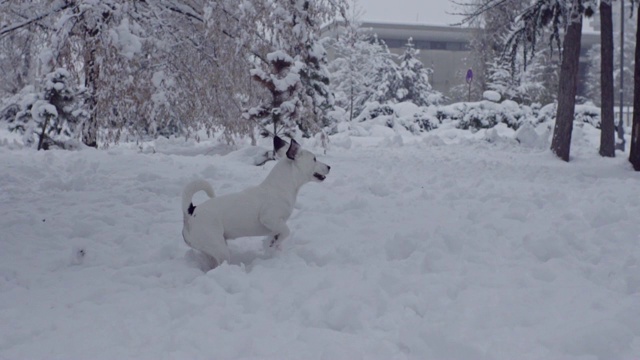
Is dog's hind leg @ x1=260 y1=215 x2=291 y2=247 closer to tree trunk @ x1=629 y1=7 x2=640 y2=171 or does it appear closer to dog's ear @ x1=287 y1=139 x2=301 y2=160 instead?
dog's ear @ x1=287 y1=139 x2=301 y2=160

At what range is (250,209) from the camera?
4.60m

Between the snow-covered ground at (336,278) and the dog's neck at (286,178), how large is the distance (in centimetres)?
56

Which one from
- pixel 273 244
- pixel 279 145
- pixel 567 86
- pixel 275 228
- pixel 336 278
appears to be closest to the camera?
pixel 336 278

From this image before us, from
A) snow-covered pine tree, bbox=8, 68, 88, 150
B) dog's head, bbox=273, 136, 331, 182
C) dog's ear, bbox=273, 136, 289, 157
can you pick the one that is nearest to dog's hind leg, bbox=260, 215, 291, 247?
dog's head, bbox=273, 136, 331, 182

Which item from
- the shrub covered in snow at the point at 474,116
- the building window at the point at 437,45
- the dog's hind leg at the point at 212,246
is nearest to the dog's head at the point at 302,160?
the dog's hind leg at the point at 212,246

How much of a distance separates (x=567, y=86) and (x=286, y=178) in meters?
11.1

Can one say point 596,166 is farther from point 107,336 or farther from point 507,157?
point 107,336

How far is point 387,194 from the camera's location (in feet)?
25.8

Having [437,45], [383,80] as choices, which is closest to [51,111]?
[383,80]

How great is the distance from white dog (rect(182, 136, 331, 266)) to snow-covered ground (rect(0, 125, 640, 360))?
0.23 m

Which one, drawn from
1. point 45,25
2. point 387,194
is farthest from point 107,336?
point 45,25

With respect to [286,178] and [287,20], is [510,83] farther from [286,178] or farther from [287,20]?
[286,178]

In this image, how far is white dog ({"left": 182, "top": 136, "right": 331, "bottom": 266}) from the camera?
438 cm

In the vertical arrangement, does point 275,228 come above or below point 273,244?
above
